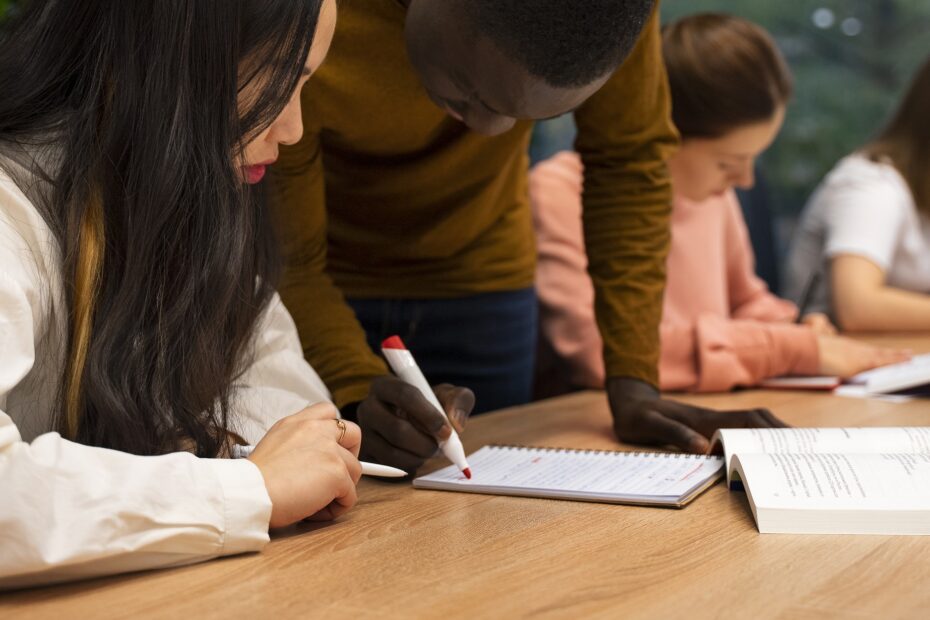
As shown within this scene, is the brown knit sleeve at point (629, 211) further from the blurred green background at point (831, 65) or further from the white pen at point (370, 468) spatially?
the blurred green background at point (831, 65)

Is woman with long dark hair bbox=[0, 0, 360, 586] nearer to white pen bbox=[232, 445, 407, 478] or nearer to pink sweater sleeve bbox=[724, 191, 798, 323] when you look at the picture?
white pen bbox=[232, 445, 407, 478]

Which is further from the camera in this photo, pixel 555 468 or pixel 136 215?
pixel 555 468

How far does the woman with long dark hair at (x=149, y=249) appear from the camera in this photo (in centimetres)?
81

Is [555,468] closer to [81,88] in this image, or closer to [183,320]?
[183,320]

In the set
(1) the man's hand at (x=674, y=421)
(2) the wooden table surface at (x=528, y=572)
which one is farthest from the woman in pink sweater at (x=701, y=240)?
(2) the wooden table surface at (x=528, y=572)

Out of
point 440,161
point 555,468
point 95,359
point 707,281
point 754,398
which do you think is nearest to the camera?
point 95,359

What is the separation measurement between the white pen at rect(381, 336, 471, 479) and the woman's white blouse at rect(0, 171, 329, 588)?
268 mm

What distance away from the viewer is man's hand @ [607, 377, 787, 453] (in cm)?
124

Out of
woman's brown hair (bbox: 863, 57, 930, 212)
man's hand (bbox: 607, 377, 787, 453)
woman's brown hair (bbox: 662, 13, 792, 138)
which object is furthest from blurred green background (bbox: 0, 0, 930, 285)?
man's hand (bbox: 607, 377, 787, 453)

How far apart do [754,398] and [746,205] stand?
1.17 metres

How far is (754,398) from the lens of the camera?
1621 millimetres

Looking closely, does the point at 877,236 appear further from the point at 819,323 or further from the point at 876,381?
the point at 876,381

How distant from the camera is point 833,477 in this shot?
0.98 m

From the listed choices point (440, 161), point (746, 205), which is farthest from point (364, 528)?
point (746, 205)
